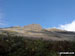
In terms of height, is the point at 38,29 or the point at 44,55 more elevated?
the point at 38,29

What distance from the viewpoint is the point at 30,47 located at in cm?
777

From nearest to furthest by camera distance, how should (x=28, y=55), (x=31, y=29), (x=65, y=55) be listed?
(x=28, y=55), (x=65, y=55), (x=31, y=29)

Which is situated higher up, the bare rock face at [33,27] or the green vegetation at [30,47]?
the bare rock face at [33,27]

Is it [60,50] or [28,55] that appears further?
[60,50]

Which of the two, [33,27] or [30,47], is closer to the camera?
[30,47]

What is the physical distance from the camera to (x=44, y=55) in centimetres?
736

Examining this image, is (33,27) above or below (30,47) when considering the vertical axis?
above

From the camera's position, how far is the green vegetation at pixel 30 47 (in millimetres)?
7438

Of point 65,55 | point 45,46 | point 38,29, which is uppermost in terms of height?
point 38,29

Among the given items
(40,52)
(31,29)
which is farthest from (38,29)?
(40,52)

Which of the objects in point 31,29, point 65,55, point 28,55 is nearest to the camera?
point 28,55

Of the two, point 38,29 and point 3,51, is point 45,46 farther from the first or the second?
point 38,29

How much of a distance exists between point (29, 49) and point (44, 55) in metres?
0.88

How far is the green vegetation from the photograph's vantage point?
7.44 metres
